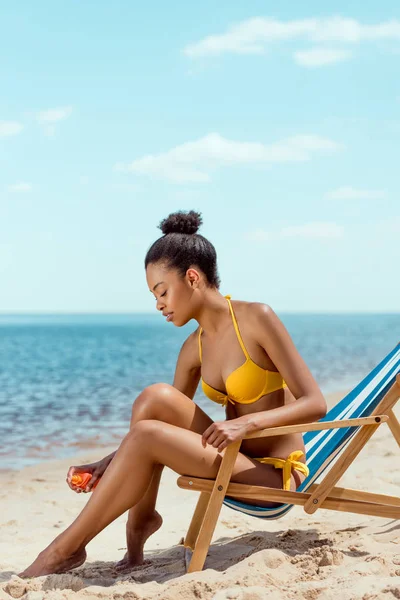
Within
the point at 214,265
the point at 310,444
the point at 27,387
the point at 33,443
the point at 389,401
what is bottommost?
the point at 27,387

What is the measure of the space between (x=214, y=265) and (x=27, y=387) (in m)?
14.7

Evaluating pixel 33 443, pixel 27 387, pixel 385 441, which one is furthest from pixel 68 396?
pixel 385 441

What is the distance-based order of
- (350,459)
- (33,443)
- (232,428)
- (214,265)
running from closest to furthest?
(232,428) < (350,459) < (214,265) < (33,443)

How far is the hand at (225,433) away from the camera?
2.72 meters

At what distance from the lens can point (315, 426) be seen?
108 inches

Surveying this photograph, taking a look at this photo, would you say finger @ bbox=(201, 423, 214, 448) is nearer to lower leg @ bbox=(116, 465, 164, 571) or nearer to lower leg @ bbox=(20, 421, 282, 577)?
lower leg @ bbox=(20, 421, 282, 577)

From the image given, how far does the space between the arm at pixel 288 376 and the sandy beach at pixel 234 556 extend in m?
0.54

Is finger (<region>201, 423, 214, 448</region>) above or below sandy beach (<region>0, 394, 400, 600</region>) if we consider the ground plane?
above

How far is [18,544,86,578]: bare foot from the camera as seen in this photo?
287 centimetres

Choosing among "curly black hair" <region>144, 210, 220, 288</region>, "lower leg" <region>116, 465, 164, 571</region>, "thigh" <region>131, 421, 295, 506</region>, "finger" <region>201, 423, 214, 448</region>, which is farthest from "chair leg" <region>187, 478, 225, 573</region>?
"curly black hair" <region>144, 210, 220, 288</region>

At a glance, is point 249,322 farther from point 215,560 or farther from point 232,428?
point 215,560

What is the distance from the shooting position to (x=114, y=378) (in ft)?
59.5

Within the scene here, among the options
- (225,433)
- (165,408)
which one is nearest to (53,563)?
(165,408)

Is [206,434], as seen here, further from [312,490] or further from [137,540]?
[137,540]
